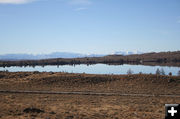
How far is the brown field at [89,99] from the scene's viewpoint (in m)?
18.7

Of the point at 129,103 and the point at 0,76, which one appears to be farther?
the point at 0,76

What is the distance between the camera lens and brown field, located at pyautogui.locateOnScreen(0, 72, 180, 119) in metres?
18.7

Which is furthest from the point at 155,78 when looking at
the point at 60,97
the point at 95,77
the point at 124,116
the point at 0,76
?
the point at 0,76

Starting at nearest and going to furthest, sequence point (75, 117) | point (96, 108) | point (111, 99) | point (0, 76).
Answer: point (75, 117) < point (96, 108) < point (111, 99) < point (0, 76)

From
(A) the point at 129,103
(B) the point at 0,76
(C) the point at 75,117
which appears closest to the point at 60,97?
(A) the point at 129,103

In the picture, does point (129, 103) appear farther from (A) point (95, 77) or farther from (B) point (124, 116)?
(A) point (95, 77)

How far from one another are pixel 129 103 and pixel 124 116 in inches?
216

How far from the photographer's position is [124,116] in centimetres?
1808

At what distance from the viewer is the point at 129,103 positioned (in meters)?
23.4

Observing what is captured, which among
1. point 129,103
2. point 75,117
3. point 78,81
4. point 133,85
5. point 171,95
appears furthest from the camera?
point 78,81

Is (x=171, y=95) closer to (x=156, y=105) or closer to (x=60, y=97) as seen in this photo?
(x=156, y=105)

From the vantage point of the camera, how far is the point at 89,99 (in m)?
25.5

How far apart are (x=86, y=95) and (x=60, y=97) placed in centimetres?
288

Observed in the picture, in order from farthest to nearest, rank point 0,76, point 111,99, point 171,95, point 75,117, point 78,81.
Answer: point 0,76 < point 78,81 < point 171,95 < point 111,99 < point 75,117
